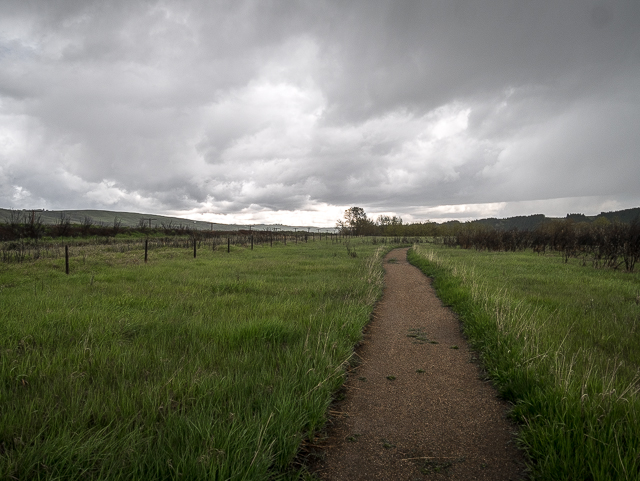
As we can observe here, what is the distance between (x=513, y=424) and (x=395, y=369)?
1.72 meters

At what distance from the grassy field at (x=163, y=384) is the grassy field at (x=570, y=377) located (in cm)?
210

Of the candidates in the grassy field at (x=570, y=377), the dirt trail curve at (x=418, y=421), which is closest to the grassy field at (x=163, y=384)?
the dirt trail curve at (x=418, y=421)

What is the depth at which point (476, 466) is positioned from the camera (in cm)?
277

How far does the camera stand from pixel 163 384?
3.50m

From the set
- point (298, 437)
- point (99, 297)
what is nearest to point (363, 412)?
point (298, 437)

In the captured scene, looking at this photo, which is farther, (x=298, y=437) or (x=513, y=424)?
(x=513, y=424)

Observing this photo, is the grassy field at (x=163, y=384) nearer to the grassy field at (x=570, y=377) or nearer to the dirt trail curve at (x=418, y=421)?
the dirt trail curve at (x=418, y=421)

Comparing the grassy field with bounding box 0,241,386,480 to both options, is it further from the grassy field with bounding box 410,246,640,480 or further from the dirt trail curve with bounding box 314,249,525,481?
the grassy field with bounding box 410,246,640,480

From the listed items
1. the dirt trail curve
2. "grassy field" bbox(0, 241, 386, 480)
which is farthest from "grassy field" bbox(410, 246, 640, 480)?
"grassy field" bbox(0, 241, 386, 480)

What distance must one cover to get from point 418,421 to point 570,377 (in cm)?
196

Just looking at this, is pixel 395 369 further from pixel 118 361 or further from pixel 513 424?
pixel 118 361

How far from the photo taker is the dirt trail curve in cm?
273

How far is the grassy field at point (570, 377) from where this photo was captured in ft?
8.47

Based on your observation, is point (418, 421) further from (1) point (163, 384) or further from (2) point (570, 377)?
(1) point (163, 384)
